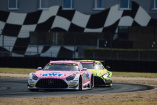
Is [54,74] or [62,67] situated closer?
[54,74]

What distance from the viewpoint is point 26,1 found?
47.4 metres

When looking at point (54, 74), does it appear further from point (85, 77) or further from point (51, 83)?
point (85, 77)

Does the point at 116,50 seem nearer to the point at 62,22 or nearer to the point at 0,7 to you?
the point at 62,22

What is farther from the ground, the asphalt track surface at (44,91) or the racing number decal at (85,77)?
the racing number decal at (85,77)

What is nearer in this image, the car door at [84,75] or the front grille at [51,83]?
the front grille at [51,83]

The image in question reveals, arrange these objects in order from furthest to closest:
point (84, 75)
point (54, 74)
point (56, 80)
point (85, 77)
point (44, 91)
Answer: point (85, 77)
point (84, 75)
point (44, 91)
point (54, 74)
point (56, 80)

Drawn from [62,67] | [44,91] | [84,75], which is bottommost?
[44,91]

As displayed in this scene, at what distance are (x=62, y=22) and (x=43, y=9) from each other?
2257 millimetres

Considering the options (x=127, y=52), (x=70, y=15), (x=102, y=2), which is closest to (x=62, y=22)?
(x=70, y=15)

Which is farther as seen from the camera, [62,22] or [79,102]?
[62,22]

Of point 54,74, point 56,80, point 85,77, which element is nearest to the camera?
point 56,80

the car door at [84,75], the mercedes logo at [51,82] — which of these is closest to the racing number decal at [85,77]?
the car door at [84,75]

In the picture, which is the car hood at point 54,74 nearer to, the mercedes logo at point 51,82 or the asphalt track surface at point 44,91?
the mercedes logo at point 51,82

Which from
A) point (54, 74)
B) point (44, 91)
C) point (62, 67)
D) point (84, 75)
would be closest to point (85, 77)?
point (84, 75)
